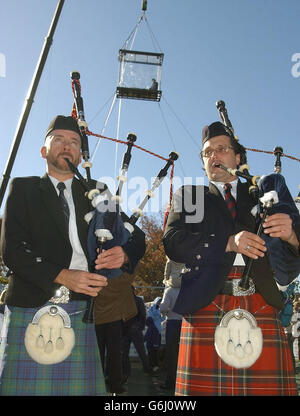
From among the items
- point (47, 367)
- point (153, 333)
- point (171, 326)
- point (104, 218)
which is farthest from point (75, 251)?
point (153, 333)

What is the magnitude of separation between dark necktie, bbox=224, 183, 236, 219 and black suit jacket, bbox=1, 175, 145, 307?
1.77 feet

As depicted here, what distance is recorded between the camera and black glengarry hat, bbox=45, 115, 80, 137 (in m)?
2.52

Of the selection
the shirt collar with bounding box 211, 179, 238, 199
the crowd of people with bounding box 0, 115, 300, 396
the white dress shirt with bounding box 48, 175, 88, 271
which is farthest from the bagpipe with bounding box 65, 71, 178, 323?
the shirt collar with bounding box 211, 179, 238, 199

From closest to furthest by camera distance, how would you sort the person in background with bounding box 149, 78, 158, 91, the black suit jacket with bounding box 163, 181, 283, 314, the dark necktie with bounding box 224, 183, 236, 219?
1. the black suit jacket with bounding box 163, 181, 283, 314
2. the dark necktie with bounding box 224, 183, 236, 219
3. the person in background with bounding box 149, 78, 158, 91

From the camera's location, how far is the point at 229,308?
2.16 meters

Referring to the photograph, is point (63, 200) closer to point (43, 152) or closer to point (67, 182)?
point (67, 182)

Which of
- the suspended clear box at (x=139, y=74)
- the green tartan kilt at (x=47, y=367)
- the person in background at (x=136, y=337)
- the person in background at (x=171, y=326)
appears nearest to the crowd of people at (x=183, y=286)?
the green tartan kilt at (x=47, y=367)

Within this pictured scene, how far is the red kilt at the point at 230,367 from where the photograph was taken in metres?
2.06

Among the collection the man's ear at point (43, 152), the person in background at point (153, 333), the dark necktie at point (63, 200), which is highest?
the man's ear at point (43, 152)

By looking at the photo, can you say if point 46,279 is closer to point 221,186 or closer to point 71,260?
point 71,260

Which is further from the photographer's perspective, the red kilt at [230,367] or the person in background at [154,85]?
the person in background at [154,85]

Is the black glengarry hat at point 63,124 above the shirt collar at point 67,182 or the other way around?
above

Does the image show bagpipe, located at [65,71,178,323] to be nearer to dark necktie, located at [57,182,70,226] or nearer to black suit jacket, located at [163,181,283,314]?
dark necktie, located at [57,182,70,226]

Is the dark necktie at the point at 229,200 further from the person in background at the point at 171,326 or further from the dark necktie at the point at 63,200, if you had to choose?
the person in background at the point at 171,326
